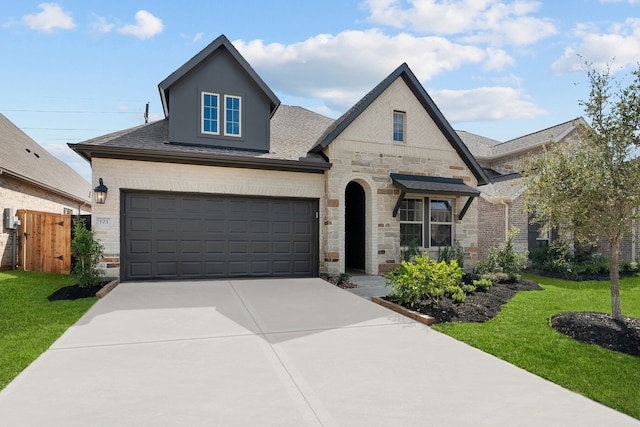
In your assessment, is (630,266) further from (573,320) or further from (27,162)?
(27,162)

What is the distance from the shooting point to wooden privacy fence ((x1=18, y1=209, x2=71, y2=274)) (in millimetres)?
10930

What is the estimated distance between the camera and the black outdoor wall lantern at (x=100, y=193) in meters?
9.23

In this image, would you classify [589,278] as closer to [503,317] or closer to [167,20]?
[503,317]

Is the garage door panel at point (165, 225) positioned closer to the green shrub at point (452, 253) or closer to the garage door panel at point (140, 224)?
the garage door panel at point (140, 224)

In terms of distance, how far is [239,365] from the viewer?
4.11 meters

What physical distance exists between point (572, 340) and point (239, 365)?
187 inches

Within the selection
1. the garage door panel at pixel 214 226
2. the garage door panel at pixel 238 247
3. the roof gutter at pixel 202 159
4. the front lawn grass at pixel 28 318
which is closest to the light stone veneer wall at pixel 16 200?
the front lawn grass at pixel 28 318

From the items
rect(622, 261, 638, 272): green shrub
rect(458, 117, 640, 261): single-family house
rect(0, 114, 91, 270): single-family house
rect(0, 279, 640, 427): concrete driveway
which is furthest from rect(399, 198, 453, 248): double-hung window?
rect(0, 114, 91, 270): single-family house

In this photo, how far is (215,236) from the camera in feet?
33.9

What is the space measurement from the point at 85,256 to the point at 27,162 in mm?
9534

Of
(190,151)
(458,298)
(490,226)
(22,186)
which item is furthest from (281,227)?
(22,186)

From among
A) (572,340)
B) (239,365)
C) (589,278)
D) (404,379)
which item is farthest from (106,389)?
(589,278)

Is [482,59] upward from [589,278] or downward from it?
upward

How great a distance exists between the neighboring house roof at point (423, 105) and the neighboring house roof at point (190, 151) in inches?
31.2
